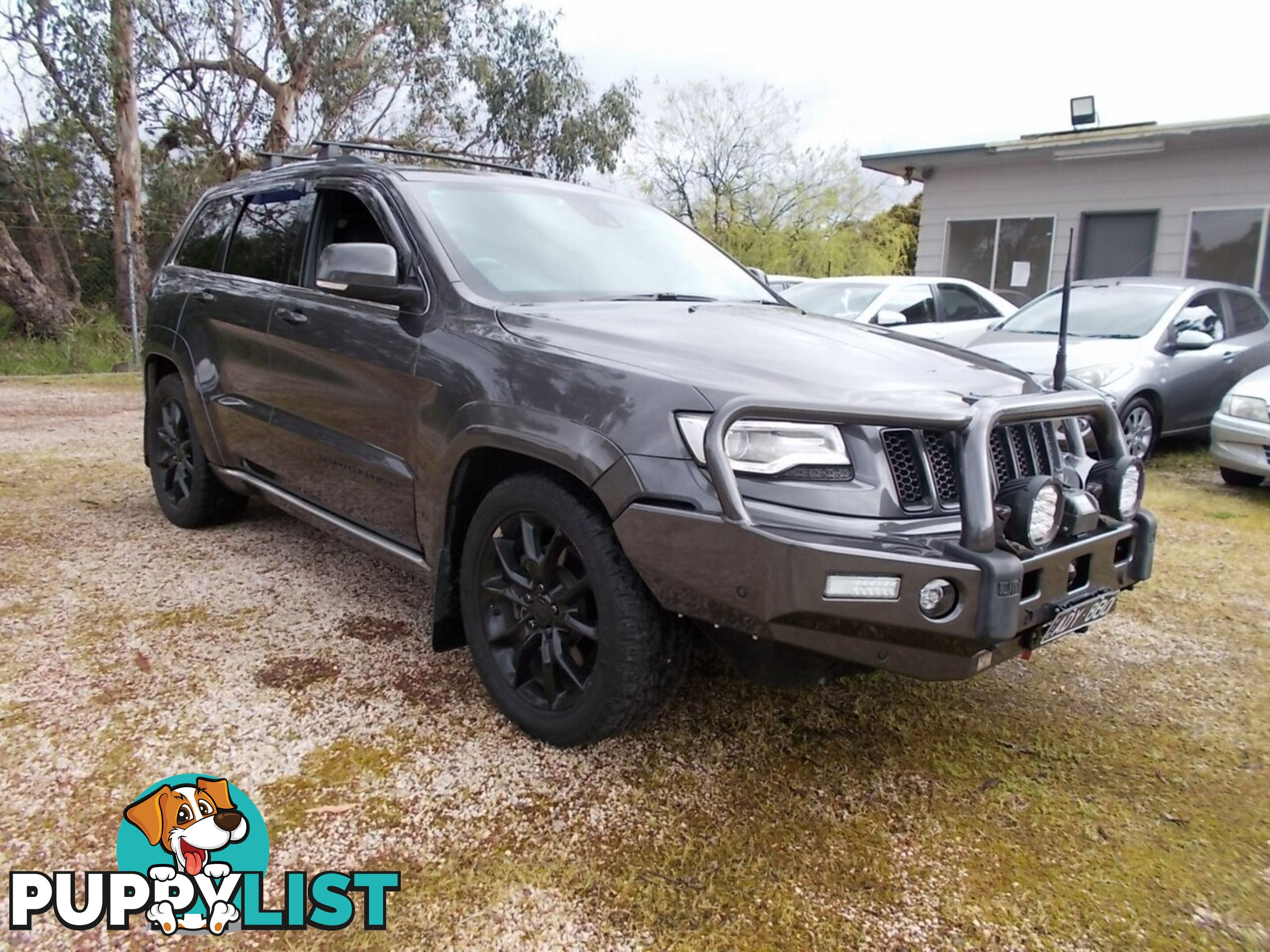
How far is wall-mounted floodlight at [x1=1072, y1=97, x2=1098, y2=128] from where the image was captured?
11406 millimetres

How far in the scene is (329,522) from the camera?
3623 mm

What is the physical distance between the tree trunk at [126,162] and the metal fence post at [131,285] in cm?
2

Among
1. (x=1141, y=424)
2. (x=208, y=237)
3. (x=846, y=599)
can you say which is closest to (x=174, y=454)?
(x=208, y=237)

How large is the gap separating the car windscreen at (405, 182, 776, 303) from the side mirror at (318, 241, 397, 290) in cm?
21

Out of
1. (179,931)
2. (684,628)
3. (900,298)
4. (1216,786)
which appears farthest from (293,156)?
Answer: (900,298)

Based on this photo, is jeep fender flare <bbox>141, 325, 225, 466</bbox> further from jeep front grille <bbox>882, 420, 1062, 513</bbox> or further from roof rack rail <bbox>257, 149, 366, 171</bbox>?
jeep front grille <bbox>882, 420, 1062, 513</bbox>

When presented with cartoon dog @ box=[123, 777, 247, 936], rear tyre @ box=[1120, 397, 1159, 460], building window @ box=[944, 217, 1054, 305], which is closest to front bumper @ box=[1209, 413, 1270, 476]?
rear tyre @ box=[1120, 397, 1159, 460]

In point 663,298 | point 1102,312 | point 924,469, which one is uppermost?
point 1102,312

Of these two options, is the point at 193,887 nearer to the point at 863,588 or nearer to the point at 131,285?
the point at 863,588

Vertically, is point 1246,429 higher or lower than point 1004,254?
lower

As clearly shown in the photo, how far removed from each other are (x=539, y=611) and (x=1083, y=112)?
38.3 feet

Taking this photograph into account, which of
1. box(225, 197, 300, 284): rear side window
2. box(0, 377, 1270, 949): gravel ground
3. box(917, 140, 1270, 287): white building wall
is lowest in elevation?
box(0, 377, 1270, 949): gravel ground

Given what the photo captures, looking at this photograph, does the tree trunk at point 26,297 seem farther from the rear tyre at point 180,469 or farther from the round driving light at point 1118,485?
the round driving light at point 1118,485

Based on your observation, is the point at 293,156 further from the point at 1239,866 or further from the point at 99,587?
the point at 1239,866
